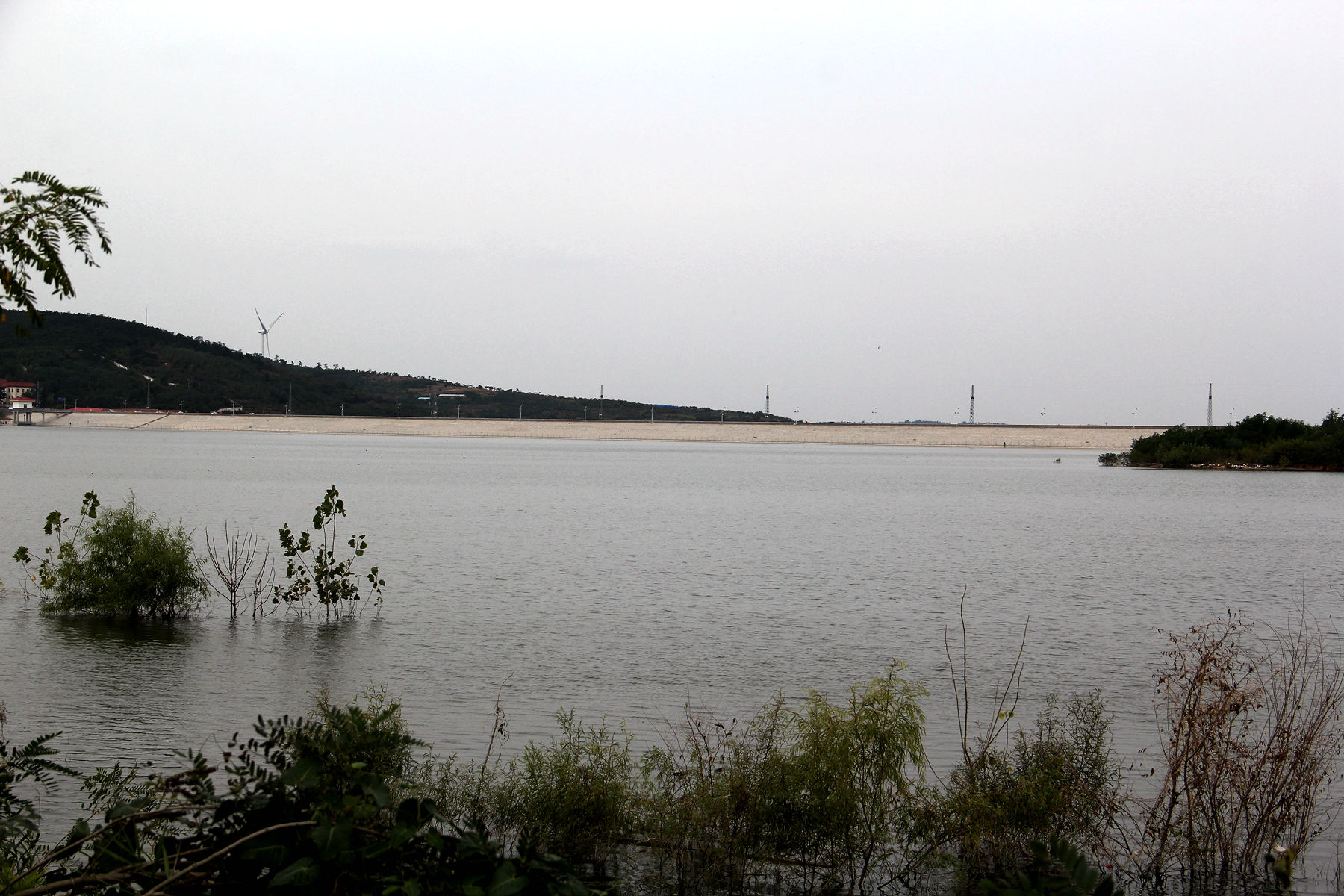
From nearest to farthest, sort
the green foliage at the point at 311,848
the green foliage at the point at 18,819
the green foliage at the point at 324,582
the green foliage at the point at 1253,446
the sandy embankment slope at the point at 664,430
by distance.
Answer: the green foliage at the point at 311,848 → the green foliage at the point at 18,819 → the green foliage at the point at 324,582 → the green foliage at the point at 1253,446 → the sandy embankment slope at the point at 664,430

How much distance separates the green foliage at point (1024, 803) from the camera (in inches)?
289

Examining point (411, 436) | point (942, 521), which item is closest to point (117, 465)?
point (942, 521)

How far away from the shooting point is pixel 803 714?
430 inches

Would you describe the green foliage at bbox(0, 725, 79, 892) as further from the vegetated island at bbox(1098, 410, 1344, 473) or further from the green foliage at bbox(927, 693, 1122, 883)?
the vegetated island at bbox(1098, 410, 1344, 473)

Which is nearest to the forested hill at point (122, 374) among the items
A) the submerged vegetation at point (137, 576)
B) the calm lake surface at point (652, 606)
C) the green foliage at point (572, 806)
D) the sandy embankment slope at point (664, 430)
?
the sandy embankment slope at point (664, 430)

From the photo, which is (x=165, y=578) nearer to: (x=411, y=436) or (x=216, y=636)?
(x=216, y=636)

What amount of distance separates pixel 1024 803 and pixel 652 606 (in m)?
11.9

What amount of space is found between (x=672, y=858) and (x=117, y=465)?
65.6 meters

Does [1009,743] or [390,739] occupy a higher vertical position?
[390,739]

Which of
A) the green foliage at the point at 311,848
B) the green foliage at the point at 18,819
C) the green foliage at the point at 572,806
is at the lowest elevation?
the green foliage at the point at 572,806

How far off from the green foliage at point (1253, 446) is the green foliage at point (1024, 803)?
85.9 meters

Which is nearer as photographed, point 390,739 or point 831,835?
point 390,739

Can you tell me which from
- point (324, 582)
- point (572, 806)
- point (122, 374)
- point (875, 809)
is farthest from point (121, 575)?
point (122, 374)

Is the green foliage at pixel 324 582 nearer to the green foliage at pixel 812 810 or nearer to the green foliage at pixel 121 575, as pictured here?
the green foliage at pixel 121 575
